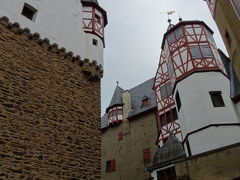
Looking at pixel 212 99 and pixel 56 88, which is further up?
pixel 212 99

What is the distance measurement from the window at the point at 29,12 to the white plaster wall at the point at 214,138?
31.3ft

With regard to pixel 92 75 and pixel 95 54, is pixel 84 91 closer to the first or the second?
pixel 92 75

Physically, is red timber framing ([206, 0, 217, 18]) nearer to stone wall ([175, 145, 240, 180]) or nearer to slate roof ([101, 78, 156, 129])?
stone wall ([175, 145, 240, 180])

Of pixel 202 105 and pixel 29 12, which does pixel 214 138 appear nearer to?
pixel 202 105

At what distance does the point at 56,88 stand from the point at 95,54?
125 inches

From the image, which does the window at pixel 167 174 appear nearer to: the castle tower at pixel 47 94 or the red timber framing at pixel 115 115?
the castle tower at pixel 47 94

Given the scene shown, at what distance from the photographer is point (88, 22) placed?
12883 mm

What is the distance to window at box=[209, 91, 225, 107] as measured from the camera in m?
13.3

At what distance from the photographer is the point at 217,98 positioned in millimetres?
13594

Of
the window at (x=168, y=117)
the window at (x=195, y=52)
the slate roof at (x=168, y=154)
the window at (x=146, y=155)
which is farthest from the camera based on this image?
the window at (x=146, y=155)

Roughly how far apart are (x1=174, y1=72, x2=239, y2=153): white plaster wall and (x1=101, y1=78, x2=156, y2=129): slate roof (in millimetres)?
6626

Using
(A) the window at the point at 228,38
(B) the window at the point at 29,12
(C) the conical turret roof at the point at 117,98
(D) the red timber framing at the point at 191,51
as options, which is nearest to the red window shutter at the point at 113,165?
(C) the conical turret roof at the point at 117,98

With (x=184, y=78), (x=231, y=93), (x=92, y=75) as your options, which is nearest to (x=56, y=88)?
(x=92, y=75)

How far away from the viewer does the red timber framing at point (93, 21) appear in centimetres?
1269
